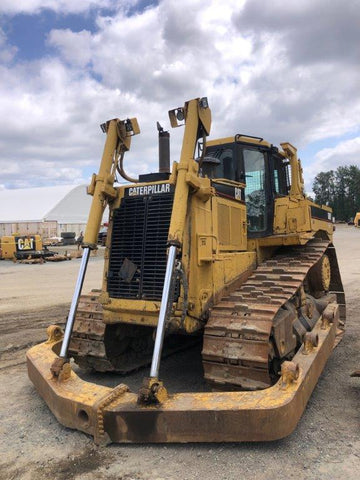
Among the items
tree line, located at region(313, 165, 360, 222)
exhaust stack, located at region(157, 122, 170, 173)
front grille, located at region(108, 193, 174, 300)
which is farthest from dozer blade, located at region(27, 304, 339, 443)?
tree line, located at region(313, 165, 360, 222)

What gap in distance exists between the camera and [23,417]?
4.42 meters

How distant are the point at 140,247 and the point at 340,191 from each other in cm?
9892

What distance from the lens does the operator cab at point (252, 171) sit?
632 centimetres

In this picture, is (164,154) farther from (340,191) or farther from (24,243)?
(340,191)

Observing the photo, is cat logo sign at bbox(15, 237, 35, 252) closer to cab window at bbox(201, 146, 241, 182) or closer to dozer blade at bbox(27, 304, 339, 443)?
cab window at bbox(201, 146, 241, 182)

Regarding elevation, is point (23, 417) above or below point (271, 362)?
→ below

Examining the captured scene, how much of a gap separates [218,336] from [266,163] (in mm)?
3281

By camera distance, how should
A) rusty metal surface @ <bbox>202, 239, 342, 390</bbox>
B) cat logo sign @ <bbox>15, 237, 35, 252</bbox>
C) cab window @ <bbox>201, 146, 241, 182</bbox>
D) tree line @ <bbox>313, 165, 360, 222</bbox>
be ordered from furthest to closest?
tree line @ <bbox>313, 165, 360, 222</bbox> < cat logo sign @ <bbox>15, 237, 35, 252</bbox> < cab window @ <bbox>201, 146, 241, 182</bbox> < rusty metal surface @ <bbox>202, 239, 342, 390</bbox>

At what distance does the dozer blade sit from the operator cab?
288 centimetres

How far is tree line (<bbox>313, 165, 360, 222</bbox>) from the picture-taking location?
9138cm

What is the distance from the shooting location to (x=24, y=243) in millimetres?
26766

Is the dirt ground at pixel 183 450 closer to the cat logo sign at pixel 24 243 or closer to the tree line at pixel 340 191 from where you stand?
the cat logo sign at pixel 24 243

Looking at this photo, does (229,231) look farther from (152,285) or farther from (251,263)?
(152,285)

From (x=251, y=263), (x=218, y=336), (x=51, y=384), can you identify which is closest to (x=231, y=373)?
(x=218, y=336)
